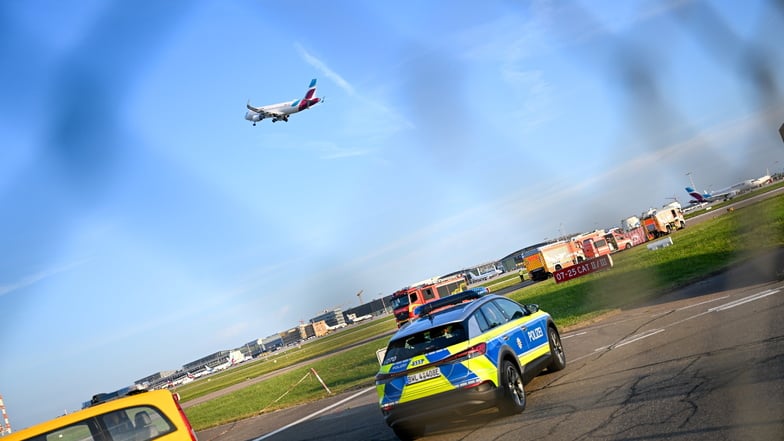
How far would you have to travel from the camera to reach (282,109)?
57.4 metres

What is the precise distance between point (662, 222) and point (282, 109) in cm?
3862

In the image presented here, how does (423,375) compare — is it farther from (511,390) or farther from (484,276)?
(484,276)

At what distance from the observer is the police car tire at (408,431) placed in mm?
9094

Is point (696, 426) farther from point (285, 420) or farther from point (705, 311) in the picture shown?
point (285, 420)

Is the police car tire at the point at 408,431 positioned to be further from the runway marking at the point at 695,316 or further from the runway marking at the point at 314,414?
the runway marking at the point at 314,414

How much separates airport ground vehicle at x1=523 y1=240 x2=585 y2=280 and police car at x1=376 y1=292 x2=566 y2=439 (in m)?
42.2

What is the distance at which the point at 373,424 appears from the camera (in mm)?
11805

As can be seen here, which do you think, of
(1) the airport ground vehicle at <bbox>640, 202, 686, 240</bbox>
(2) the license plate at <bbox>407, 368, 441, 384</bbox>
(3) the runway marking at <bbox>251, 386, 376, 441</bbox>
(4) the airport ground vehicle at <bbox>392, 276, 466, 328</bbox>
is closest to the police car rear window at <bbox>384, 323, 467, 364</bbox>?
(2) the license plate at <bbox>407, 368, 441, 384</bbox>

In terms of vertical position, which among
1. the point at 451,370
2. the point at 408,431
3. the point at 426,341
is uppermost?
the point at 426,341

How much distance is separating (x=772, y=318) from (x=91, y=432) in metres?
10.3

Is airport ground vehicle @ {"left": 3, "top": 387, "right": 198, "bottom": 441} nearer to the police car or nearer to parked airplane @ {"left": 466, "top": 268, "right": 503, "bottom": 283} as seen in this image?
the police car

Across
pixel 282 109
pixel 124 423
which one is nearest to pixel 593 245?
pixel 282 109

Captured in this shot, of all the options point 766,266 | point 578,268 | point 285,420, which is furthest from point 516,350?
point 578,268

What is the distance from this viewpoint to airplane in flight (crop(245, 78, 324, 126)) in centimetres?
5584
